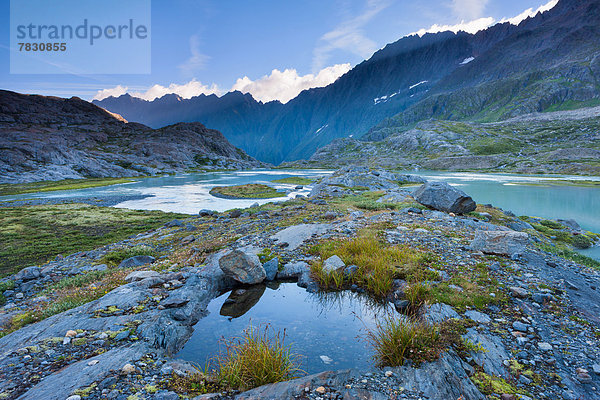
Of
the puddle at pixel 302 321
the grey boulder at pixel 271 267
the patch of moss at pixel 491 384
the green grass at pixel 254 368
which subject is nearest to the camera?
the patch of moss at pixel 491 384

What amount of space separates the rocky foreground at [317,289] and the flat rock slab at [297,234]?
0.18 meters

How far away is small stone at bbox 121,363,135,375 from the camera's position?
606 centimetres

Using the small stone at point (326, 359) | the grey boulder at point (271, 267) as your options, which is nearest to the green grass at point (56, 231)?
the grey boulder at point (271, 267)

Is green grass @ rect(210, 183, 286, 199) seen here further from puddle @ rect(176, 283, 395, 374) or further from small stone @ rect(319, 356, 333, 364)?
small stone @ rect(319, 356, 333, 364)

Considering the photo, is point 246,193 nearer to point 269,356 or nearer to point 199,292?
point 199,292

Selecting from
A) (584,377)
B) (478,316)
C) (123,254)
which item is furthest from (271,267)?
(123,254)

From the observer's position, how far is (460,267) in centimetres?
1137

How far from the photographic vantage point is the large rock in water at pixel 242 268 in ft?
39.1

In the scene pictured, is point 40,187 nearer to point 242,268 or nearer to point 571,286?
point 242,268

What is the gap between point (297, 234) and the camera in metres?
17.3

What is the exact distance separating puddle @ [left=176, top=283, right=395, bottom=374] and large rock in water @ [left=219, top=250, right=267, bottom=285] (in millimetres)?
476

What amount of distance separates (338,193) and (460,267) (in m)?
36.9

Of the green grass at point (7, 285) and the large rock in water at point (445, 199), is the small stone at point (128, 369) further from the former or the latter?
the large rock in water at point (445, 199)

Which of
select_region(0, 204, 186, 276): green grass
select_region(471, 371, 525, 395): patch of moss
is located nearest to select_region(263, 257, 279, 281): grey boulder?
select_region(471, 371, 525, 395): patch of moss
